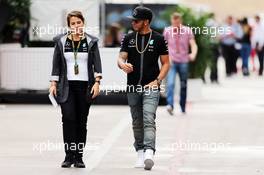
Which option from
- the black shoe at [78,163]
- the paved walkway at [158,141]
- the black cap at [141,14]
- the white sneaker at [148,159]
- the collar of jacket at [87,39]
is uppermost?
the black cap at [141,14]

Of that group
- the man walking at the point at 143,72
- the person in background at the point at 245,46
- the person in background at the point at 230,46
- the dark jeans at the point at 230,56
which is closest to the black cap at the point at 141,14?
the man walking at the point at 143,72

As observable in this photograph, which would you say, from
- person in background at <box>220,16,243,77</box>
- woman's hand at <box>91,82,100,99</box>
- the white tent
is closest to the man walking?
woman's hand at <box>91,82,100,99</box>

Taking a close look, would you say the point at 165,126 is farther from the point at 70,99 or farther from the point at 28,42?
the point at 28,42

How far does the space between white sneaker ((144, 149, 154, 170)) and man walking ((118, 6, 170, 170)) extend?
2.8 inches

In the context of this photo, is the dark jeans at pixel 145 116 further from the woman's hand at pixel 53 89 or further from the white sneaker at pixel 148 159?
the woman's hand at pixel 53 89

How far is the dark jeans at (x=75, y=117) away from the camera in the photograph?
36.3 ft

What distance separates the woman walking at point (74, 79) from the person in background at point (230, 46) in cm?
2190

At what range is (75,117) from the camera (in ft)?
36.5

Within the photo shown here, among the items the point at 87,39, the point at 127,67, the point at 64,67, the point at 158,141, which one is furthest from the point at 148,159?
the point at 158,141

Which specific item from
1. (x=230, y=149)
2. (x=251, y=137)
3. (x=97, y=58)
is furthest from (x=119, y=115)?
(x=97, y=58)

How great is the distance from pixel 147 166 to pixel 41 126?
5277 mm

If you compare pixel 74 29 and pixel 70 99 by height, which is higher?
pixel 74 29

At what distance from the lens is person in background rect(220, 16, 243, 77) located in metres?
33.2

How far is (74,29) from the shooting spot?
11039 millimetres
